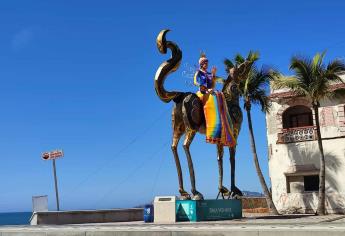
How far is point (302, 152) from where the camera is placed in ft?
89.1

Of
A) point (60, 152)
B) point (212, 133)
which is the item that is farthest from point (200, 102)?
point (60, 152)

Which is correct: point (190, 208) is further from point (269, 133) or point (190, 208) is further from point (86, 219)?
point (269, 133)

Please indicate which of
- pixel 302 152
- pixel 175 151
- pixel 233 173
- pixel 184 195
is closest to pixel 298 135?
pixel 302 152

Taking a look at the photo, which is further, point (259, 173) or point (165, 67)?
point (259, 173)

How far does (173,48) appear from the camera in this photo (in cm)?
1839

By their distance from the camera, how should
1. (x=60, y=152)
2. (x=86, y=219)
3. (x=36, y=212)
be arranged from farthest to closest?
(x=60, y=152), (x=86, y=219), (x=36, y=212)

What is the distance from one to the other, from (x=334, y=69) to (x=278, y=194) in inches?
319

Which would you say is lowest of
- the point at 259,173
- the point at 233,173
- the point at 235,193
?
the point at 235,193

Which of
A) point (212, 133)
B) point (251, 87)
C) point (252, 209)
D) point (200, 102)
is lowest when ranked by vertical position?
point (252, 209)

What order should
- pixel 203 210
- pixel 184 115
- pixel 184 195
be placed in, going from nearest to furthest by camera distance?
pixel 203 210
pixel 184 195
pixel 184 115

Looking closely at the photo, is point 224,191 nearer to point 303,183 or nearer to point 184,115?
point 184,115

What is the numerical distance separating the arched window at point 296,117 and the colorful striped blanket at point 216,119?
37.5ft

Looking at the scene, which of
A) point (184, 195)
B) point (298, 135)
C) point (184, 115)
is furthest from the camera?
point (298, 135)

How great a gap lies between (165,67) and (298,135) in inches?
480
